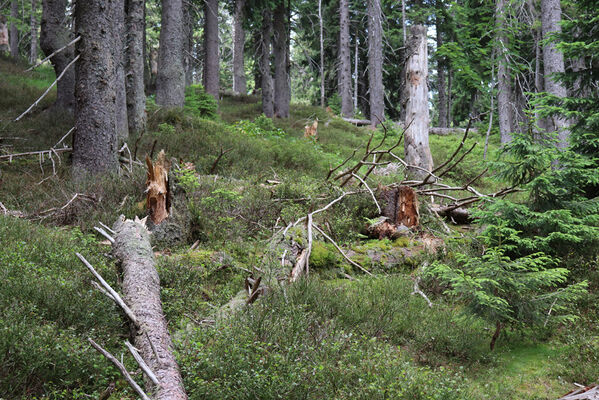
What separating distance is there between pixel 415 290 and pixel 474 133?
18.9 m

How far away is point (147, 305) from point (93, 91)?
540cm

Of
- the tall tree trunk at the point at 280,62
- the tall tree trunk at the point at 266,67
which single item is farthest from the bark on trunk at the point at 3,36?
the tall tree trunk at the point at 280,62

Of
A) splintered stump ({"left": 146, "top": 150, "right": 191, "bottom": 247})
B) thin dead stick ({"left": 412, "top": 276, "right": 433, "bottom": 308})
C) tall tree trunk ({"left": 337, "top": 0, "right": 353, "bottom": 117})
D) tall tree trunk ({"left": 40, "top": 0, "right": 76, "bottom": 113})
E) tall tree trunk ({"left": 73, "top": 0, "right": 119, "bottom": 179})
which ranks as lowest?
thin dead stick ({"left": 412, "top": 276, "right": 433, "bottom": 308})

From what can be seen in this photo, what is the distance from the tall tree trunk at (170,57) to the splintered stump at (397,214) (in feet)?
30.8

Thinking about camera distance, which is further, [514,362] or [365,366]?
[514,362]

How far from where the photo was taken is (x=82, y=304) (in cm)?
358

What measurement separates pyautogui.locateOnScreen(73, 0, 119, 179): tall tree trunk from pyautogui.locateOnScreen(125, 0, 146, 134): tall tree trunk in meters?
3.02

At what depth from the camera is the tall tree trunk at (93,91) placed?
748 cm

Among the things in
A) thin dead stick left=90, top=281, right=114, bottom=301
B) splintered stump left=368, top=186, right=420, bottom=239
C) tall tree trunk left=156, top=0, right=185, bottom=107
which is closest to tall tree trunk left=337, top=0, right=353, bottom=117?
tall tree trunk left=156, top=0, right=185, bottom=107

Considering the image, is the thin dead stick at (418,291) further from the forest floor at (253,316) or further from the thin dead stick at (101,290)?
the thin dead stick at (101,290)

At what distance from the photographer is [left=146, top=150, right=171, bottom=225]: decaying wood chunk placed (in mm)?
5961

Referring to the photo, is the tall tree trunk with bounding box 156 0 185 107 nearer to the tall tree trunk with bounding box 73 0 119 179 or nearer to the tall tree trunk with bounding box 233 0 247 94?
the tall tree trunk with bounding box 73 0 119 179

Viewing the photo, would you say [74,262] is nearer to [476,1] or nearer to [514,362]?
[514,362]

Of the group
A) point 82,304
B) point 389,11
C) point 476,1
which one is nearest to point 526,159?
point 82,304
